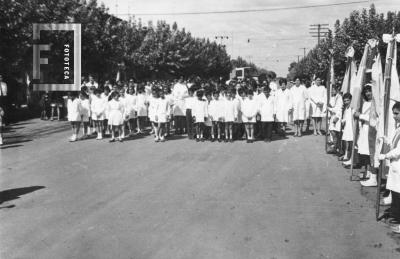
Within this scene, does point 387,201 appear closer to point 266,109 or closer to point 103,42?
point 266,109

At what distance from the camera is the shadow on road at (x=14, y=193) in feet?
28.0

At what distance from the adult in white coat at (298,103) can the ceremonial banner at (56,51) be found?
9.96 m

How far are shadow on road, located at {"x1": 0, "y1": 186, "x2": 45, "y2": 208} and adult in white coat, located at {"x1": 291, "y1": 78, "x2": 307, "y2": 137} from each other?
31.6 ft

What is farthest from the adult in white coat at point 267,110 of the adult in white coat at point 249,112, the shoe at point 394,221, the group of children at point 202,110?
the shoe at point 394,221

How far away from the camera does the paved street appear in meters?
5.93

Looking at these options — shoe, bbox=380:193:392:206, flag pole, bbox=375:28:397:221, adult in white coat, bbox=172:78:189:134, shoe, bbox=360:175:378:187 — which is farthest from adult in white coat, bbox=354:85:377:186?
adult in white coat, bbox=172:78:189:134

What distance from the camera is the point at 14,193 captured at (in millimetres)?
8883

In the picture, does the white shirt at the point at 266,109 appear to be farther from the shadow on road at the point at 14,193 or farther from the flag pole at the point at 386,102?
the shadow on road at the point at 14,193

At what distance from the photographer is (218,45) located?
7331cm

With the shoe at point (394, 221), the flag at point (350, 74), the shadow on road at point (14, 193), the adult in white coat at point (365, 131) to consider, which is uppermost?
the flag at point (350, 74)

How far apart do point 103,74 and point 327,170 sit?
893 inches

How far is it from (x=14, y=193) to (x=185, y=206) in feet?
11.5

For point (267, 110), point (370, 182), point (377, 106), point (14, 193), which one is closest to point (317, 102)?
point (267, 110)

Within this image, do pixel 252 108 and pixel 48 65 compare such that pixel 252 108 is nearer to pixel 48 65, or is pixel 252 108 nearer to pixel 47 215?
pixel 47 215
